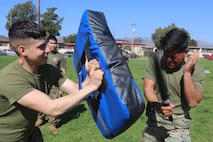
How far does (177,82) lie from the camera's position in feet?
11.4

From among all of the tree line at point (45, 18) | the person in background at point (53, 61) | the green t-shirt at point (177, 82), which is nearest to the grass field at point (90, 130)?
the person in background at point (53, 61)

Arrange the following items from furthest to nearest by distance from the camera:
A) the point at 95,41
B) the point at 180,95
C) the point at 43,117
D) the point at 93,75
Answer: the point at 43,117, the point at 180,95, the point at 95,41, the point at 93,75

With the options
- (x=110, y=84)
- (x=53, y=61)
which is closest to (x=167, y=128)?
(x=110, y=84)

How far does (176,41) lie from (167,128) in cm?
102

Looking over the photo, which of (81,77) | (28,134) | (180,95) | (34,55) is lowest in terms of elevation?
(28,134)

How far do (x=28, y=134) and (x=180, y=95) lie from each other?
1687 mm

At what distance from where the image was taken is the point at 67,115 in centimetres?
762

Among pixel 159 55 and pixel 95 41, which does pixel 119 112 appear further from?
pixel 159 55

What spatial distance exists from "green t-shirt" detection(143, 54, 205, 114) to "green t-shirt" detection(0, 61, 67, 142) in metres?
1.20

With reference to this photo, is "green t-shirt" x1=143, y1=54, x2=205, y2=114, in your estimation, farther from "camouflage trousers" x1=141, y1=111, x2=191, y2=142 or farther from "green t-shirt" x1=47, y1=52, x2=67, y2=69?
"green t-shirt" x1=47, y1=52, x2=67, y2=69

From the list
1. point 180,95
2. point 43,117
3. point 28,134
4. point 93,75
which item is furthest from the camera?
point 43,117

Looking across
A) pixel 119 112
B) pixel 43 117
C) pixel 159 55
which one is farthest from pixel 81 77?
pixel 43 117

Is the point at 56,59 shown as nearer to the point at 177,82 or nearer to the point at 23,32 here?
the point at 177,82

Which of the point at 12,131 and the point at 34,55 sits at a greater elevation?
the point at 34,55
